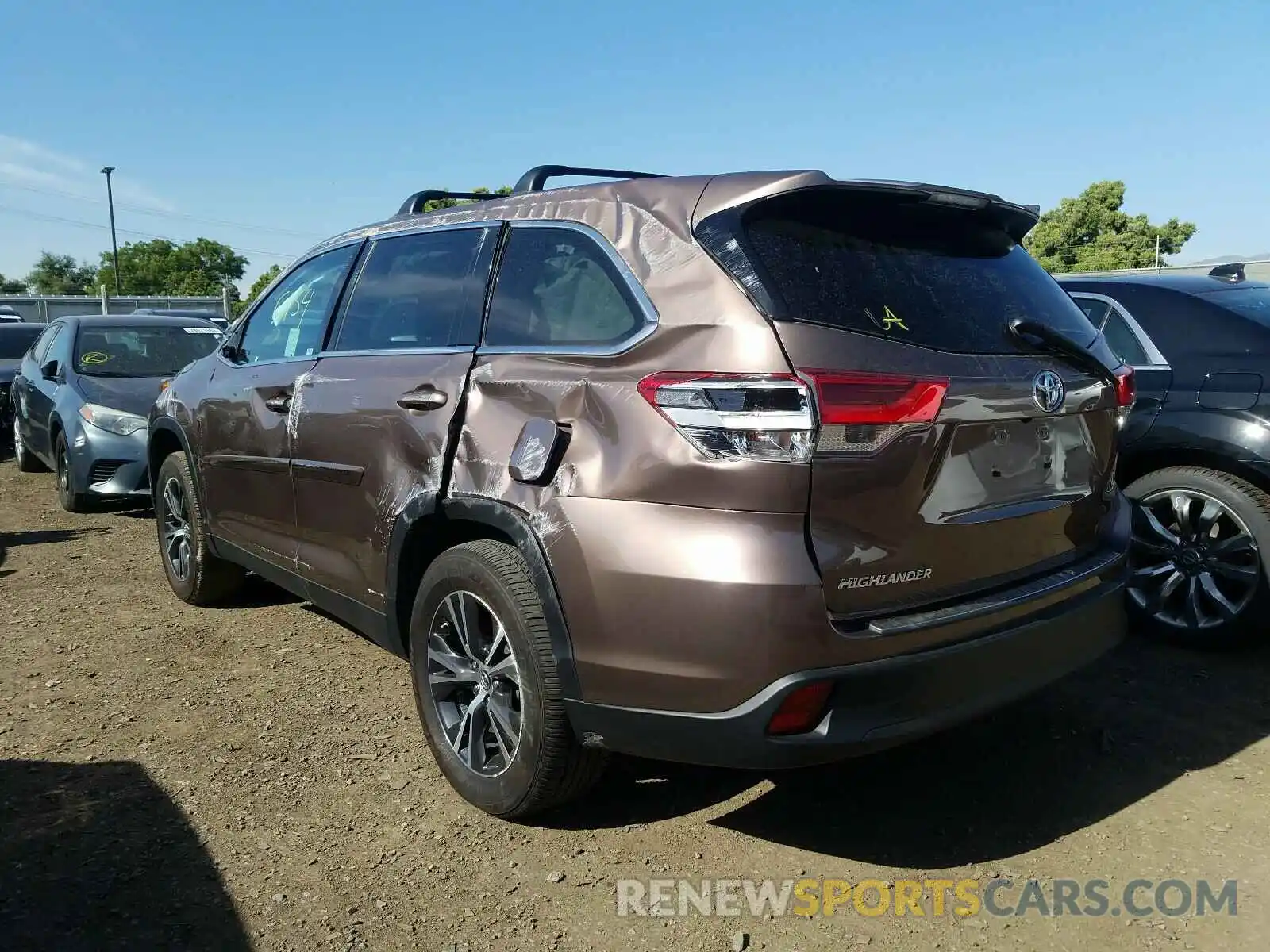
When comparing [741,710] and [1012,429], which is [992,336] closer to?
[1012,429]

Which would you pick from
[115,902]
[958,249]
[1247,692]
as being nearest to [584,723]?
[115,902]

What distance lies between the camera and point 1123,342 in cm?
464

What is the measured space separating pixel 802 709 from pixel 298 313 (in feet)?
9.66

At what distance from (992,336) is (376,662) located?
9.77ft

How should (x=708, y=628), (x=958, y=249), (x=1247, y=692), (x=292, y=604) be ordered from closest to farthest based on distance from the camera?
1. (x=708, y=628)
2. (x=958, y=249)
3. (x=1247, y=692)
4. (x=292, y=604)

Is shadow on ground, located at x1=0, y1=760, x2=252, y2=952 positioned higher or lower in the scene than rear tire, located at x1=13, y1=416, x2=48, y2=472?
higher

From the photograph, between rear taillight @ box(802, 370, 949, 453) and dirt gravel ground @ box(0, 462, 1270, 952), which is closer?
rear taillight @ box(802, 370, 949, 453)

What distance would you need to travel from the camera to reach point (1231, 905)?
2.56 m

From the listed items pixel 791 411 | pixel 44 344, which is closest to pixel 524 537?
pixel 791 411

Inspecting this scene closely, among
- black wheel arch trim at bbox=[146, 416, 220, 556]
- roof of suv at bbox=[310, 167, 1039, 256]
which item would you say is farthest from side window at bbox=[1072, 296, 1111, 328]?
black wheel arch trim at bbox=[146, 416, 220, 556]

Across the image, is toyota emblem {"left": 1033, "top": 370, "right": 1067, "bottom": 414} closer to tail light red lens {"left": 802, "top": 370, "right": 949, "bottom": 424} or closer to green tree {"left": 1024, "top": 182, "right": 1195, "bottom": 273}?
tail light red lens {"left": 802, "top": 370, "right": 949, "bottom": 424}

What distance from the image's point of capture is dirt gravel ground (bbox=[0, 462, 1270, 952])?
251 cm

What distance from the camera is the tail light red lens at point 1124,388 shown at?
3051 millimetres

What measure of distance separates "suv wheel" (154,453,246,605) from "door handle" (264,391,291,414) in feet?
3.52
